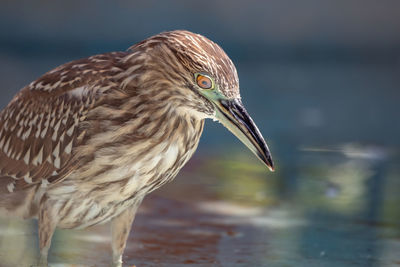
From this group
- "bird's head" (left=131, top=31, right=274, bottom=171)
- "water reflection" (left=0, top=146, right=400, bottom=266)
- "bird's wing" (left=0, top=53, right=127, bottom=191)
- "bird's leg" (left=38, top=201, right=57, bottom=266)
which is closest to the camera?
"bird's head" (left=131, top=31, right=274, bottom=171)

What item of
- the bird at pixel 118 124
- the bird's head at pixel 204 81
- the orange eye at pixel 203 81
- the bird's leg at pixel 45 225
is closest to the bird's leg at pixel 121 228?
the bird at pixel 118 124

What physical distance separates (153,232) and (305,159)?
8.42 feet

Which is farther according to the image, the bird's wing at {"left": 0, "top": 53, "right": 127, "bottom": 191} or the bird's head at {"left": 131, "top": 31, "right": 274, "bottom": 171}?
the bird's wing at {"left": 0, "top": 53, "right": 127, "bottom": 191}

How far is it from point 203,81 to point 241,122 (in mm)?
249

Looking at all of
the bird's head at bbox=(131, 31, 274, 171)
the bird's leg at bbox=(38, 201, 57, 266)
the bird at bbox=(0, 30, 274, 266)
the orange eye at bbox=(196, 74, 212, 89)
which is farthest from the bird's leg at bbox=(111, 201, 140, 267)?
the orange eye at bbox=(196, 74, 212, 89)

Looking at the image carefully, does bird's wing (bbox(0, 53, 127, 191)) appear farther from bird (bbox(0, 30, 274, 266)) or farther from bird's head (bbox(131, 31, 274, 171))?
bird's head (bbox(131, 31, 274, 171))

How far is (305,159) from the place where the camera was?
24.7ft

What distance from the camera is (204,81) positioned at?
391cm

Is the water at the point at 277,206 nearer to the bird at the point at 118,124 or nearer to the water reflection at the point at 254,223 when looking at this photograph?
the water reflection at the point at 254,223

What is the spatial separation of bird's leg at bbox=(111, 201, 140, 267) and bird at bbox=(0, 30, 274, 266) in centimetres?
8

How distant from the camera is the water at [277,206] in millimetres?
4879

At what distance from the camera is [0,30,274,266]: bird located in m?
3.95

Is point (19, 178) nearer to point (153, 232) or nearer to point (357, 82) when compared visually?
point (153, 232)

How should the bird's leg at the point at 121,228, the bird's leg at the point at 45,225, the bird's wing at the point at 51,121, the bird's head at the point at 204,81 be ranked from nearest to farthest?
the bird's head at the point at 204,81 < the bird's wing at the point at 51,121 < the bird's leg at the point at 45,225 < the bird's leg at the point at 121,228
